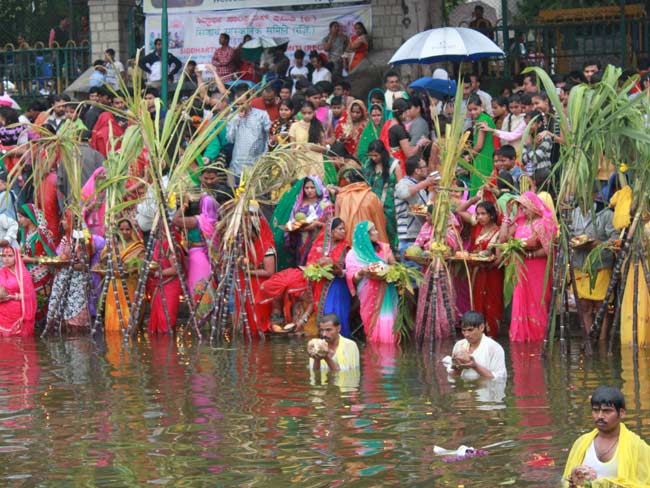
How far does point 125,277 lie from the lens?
16.2m

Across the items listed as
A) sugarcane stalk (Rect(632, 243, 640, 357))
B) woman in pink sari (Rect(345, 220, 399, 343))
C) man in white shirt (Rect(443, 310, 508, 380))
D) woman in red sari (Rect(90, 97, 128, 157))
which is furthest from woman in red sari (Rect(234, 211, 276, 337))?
sugarcane stalk (Rect(632, 243, 640, 357))

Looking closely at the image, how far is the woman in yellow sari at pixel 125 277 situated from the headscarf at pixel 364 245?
2.69 metres

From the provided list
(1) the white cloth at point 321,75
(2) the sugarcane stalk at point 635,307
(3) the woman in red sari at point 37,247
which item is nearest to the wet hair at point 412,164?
(2) the sugarcane stalk at point 635,307

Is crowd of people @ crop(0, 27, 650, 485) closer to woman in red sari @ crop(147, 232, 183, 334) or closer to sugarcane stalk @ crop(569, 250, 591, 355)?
woman in red sari @ crop(147, 232, 183, 334)

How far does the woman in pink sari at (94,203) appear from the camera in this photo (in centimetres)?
1614

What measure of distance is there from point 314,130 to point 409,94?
1.84 metres

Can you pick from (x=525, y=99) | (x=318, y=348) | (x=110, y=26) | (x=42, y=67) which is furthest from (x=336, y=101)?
(x=42, y=67)

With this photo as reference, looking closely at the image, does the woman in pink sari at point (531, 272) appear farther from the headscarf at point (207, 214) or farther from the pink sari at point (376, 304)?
the headscarf at point (207, 214)

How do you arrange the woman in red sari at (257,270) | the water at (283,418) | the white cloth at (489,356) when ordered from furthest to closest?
the woman in red sari at (257,270), the white cloth at (489,356), the water at (283,418)

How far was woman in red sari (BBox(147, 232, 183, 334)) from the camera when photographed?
16062mm

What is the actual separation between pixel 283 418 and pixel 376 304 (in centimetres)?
410

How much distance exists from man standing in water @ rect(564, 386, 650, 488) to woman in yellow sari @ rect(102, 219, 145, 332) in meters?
8.53

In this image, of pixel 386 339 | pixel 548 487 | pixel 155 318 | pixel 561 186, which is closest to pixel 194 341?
pixel 155 318

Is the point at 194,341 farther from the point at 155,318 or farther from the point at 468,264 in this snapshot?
the point at 468,264
